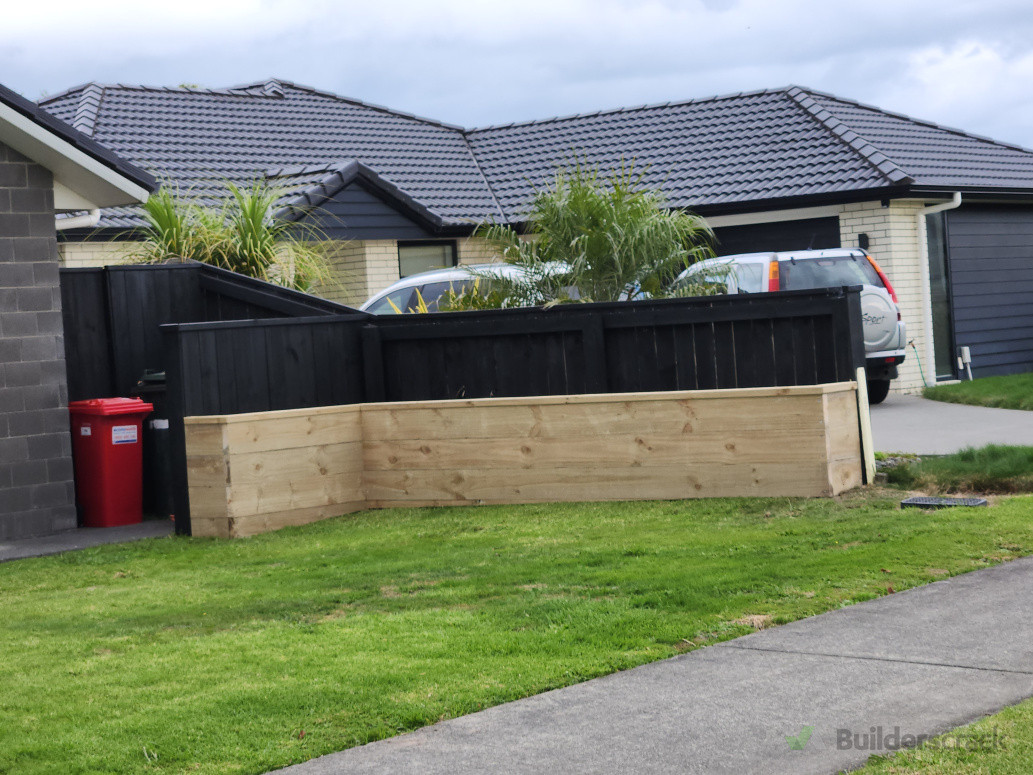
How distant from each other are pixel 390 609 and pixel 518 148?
63.9 feet

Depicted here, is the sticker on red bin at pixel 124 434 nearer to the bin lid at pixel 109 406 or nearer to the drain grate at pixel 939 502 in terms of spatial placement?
the bin lid at pixel 109 406

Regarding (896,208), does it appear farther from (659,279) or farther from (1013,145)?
(659,279)

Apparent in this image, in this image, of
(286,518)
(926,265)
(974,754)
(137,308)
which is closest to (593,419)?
(286,518)

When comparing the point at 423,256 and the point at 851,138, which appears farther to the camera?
the point at 423,256

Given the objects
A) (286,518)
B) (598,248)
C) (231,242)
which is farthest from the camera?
(231,242)

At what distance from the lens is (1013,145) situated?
82.9 ft

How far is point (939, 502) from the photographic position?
9.12 metres

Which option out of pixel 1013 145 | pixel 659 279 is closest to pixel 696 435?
pixel 659 279

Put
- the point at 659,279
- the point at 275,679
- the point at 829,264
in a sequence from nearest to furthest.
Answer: the point at 275,679, the point at 659,279, the point at 829,264

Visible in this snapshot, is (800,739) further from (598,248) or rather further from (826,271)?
(826,271)

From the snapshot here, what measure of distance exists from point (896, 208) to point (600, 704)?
622 inches

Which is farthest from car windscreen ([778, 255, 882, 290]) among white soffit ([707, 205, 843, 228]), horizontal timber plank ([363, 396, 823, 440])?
horizontal timber plank ([363, 396, 823, 440])

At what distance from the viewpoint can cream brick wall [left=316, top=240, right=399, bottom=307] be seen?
2023cm

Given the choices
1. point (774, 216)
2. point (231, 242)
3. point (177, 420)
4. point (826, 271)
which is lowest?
point (177, 420)
